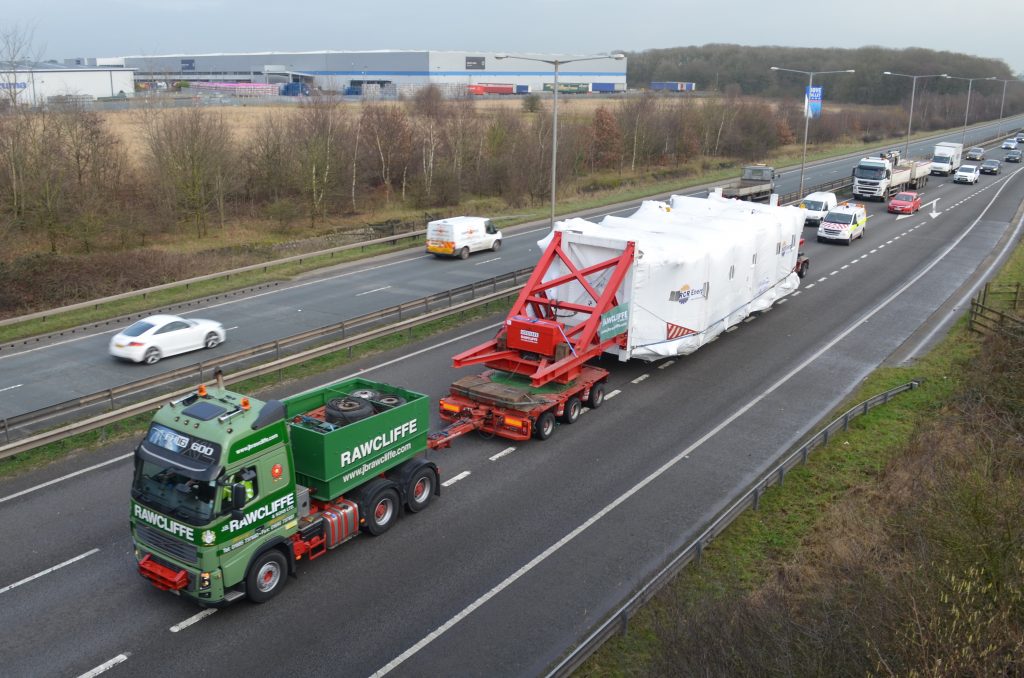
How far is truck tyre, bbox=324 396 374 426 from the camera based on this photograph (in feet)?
44.7

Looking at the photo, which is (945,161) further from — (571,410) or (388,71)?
(388,71)

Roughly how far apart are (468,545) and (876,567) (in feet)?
20.5

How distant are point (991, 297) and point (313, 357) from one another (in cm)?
2298

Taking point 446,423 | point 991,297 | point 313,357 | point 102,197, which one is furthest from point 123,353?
point 991,297

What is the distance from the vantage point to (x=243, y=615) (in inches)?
453

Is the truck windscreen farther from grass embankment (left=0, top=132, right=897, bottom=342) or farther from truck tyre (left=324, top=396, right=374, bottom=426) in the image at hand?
grass embankment (left=0, top=132, right=897, bottom=342)

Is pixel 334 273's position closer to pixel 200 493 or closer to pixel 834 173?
pixel 200 493

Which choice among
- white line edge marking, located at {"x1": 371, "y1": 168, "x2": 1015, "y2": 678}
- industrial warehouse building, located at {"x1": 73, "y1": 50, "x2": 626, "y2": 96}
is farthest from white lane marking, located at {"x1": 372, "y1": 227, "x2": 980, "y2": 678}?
industrial warehouse building, located at {"x1": 73, "y1": 50, "x2": 626, "y2": 96}

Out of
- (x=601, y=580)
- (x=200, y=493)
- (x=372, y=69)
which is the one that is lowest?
(x=601, y=580)

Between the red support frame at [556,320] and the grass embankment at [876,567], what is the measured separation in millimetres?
5431

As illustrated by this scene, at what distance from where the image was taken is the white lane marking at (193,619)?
441 inches

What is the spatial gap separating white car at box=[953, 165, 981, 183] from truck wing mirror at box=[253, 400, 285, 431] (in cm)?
6949

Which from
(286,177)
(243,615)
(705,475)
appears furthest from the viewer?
(286,177)

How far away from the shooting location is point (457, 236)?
1502 inches
